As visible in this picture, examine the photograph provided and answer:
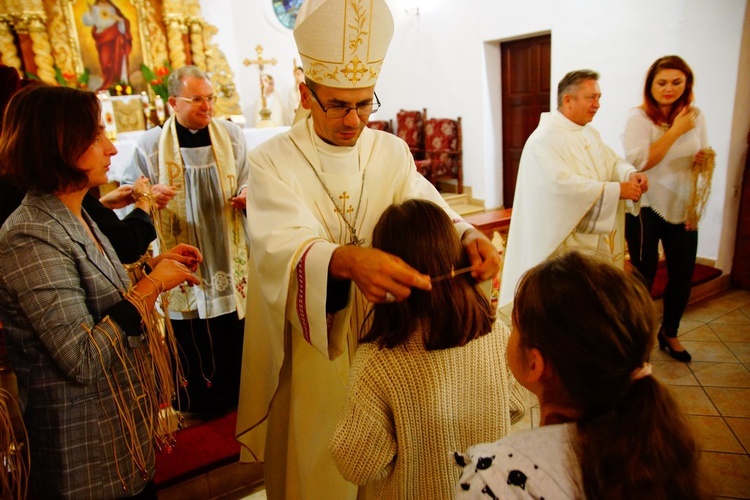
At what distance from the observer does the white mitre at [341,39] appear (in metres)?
1.56

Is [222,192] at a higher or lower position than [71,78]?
lower

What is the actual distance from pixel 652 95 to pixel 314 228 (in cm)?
277

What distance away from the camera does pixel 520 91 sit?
7.17 m

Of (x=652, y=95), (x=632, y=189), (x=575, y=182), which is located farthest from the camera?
(x=652, y=95)

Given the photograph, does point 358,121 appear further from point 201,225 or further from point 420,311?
point 201,225

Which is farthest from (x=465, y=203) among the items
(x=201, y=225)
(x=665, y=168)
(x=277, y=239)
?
(x=277, y=239)

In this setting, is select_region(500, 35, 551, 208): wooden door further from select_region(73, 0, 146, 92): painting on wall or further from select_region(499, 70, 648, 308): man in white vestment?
select_region(73, 0, 146, 92): painting on wall

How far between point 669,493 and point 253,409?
1272mm

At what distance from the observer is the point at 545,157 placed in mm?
3260

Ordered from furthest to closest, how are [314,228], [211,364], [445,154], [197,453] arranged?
[445,154] → [211,364] → [197,453] → [314,228]

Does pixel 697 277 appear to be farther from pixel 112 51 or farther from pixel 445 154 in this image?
pixel 112 51

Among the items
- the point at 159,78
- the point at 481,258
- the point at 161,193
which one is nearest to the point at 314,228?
the point at 481,258

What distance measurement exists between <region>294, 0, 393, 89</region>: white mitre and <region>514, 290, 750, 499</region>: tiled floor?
67.0 inches

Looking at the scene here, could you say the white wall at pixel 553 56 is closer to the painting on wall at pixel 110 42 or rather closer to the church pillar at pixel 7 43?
the painting on wall at pixel 110 42
